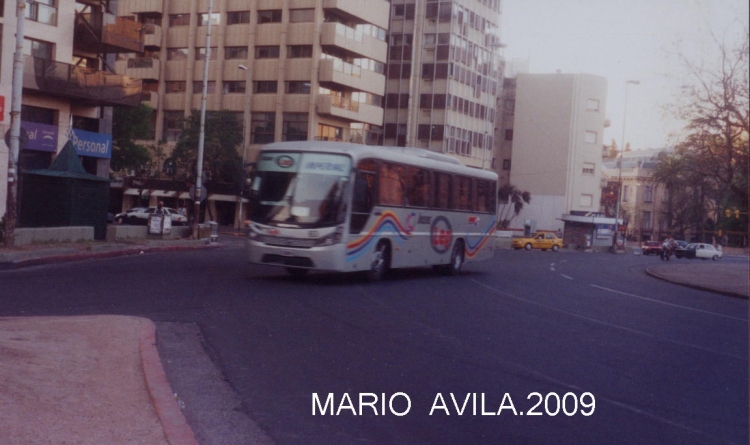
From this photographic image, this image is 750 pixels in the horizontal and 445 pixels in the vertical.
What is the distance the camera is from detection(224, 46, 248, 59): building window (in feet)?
200

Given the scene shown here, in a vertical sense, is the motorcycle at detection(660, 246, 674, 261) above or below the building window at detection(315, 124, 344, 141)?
below

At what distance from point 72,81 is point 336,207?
22140 mm

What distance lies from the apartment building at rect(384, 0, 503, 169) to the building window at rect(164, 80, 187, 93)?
16891 mm

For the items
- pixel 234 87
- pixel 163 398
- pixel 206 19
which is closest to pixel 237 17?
pixel 206 19

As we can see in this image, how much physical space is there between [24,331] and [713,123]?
2176 centimetres

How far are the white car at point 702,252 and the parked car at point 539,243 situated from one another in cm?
1206

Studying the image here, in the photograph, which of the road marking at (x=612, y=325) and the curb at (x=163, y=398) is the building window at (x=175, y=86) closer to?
the road marking at (x=612, y=325)

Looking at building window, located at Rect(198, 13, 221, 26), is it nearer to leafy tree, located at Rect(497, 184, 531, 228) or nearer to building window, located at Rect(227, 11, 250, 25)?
building window, located at Rect(227, 11, 250, 25)

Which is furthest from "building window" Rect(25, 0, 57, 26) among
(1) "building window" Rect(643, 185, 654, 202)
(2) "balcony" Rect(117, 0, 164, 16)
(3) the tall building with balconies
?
(1) "building window" Rect(643, 185, 654, 202)

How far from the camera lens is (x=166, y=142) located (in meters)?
63.6

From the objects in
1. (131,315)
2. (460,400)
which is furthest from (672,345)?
(131,315)

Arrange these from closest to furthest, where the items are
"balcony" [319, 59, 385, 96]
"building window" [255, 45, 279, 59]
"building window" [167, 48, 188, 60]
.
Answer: "balcony" [319, 59, 385, 96] → "building window" [255, 45, 279, 59] → "building window" [167, 48, 188, 60]

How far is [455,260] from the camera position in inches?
949

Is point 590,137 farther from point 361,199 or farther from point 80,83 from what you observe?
point 361,199
